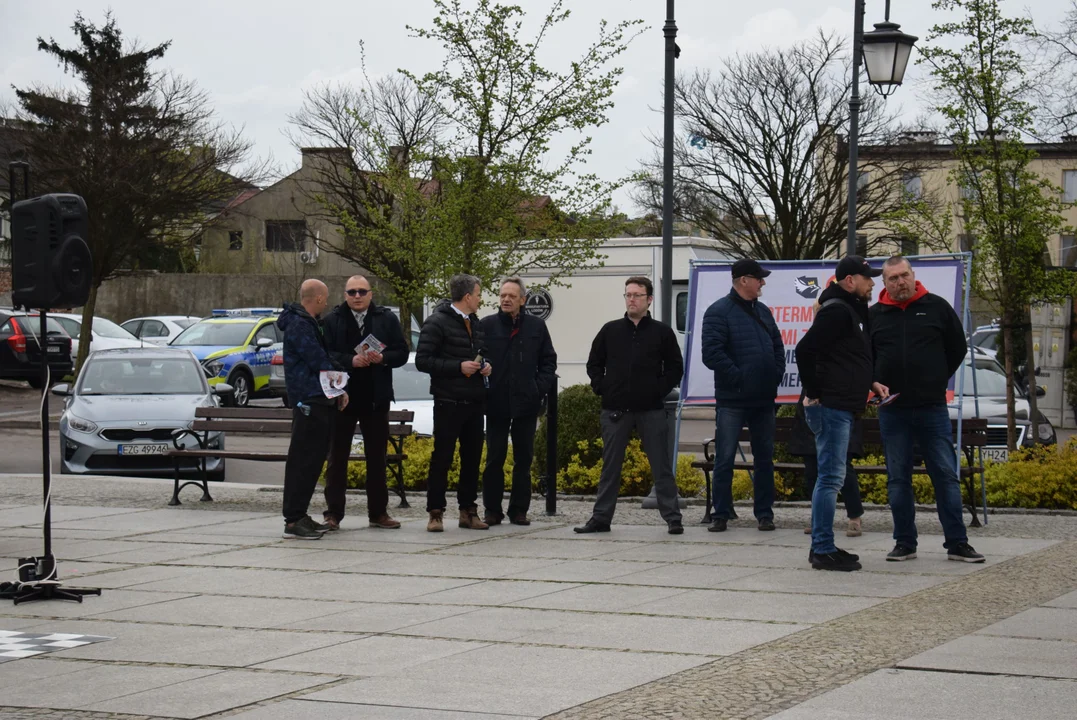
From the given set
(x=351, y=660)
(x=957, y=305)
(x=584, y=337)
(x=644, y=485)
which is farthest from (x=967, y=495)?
(x=584, y=337)

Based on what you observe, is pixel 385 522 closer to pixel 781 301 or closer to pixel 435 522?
pixel 435 522

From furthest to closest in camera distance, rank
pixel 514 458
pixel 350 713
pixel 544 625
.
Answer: pixel 514 458 < pixel 544 625 < pixel 350 713

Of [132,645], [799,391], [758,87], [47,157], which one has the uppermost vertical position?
[758,87]

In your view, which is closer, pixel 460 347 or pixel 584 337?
pixel 460 347

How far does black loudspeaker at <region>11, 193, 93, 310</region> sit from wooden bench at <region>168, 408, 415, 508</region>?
4.35 metres

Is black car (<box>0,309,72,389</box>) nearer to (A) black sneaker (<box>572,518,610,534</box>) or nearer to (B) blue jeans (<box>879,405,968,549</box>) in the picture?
(A) black sneaker (<box>572,518,610,534</box>)

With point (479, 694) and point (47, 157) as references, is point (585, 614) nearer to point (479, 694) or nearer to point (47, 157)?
point (479, 694)

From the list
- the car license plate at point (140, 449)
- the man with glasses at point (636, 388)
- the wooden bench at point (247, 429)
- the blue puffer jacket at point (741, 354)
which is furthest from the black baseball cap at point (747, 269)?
the car license plate at point (140, 449)

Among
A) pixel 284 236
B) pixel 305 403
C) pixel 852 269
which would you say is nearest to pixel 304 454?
pixel 305 403

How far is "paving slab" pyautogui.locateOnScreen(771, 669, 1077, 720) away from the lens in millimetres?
5449

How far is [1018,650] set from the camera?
6625mm

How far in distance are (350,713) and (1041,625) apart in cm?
354

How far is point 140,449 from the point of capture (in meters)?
15.9

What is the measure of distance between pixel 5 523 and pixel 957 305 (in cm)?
791
